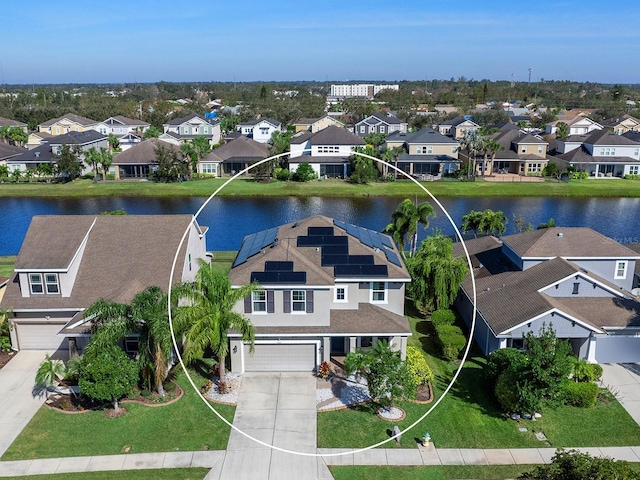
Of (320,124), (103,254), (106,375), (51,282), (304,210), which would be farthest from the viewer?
(320,124)

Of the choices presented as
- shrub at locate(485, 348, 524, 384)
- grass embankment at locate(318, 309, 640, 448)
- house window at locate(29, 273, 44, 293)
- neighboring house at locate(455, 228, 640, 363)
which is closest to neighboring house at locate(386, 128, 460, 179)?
neighboring house at locate(455, 228, 640, 363)

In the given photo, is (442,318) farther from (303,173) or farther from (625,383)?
(303,173)

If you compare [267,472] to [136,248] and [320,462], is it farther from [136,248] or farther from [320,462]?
[136,248]

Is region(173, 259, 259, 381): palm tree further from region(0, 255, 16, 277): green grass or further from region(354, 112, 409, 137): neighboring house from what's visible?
region(354, 112, 409, 137): neighboring house

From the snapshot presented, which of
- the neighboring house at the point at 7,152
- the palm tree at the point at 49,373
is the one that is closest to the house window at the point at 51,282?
the palm tree at the point at 49,373

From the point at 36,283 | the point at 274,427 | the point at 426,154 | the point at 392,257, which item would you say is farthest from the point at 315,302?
the point at 426,154

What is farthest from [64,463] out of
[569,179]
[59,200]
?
[569,179]
